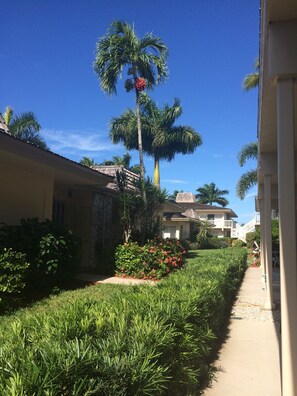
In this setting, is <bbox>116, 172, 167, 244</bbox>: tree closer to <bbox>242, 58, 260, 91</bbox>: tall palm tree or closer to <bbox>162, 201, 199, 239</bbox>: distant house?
<bbox>242, 58, 260, 91</bbox>: tall palm tree

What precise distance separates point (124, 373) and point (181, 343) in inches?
50.6

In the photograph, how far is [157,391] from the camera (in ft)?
8.55

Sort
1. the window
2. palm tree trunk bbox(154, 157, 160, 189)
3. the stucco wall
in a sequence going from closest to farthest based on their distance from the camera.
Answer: the stucco wall
palm tree trunk bbox(154, 157, 160, 189)
the window

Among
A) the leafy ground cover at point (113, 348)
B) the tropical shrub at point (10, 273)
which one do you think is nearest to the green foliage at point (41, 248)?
the tropical shrub at point (10, 273)

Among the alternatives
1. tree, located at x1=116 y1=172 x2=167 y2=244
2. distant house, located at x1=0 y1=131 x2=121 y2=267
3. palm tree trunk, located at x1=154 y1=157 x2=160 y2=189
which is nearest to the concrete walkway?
distant house, located at x1=0 y1=131 x2=121 y2=267

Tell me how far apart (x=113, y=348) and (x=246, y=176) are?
2686cm

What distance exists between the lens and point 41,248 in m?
8.59

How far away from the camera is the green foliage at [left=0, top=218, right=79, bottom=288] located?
8.41 m

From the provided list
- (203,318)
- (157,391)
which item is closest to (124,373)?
(157,391)

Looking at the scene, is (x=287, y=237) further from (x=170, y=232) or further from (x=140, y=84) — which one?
(x=170, y=232)

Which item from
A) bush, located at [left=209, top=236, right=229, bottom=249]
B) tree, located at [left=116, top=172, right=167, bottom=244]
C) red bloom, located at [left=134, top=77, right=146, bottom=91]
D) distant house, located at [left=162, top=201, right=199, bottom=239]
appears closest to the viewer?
tree, located at [left=116, top=172, right=167, bottom=244]

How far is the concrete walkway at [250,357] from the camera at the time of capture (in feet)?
14.6

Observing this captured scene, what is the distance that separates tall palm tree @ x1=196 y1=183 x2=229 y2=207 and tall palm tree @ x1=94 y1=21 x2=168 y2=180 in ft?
193

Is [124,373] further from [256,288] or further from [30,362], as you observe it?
[256,288]
